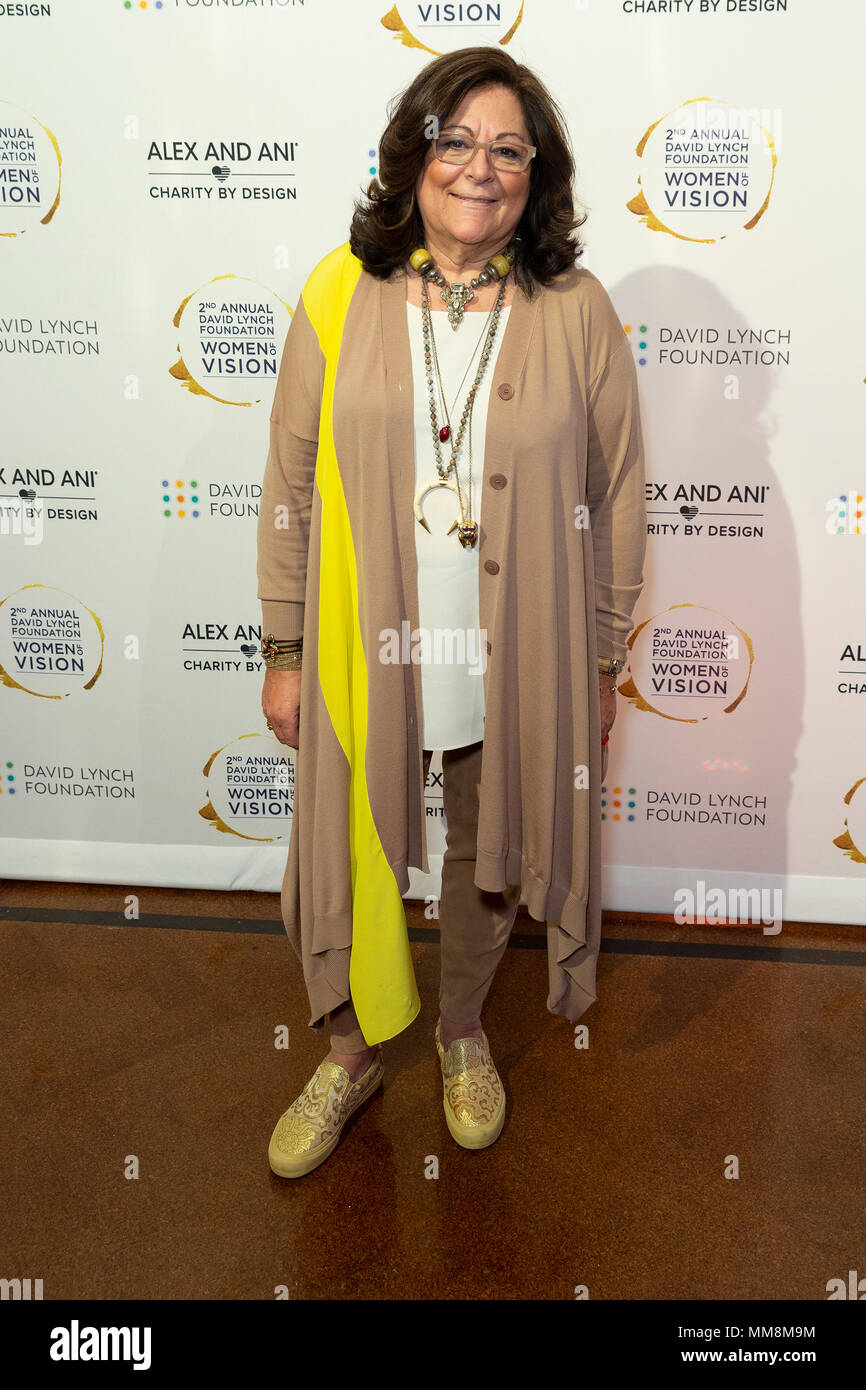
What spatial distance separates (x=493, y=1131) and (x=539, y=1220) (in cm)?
20

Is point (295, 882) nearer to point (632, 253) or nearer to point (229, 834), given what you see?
point (229, 834)

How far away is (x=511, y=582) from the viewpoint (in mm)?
1665

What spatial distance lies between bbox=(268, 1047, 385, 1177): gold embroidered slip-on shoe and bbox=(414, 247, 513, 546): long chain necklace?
1.09 meters

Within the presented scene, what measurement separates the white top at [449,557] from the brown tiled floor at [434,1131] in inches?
33.3

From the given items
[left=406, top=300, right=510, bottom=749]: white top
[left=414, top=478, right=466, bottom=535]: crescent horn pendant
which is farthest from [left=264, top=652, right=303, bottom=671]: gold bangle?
[left=414, top=478, right=466, bottom=535]: crescent horn pendant

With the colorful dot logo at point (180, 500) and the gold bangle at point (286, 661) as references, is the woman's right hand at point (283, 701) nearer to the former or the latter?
the gold bangle at point (286, 661)

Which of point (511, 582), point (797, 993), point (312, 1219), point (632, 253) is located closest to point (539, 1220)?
point (312, 1219)

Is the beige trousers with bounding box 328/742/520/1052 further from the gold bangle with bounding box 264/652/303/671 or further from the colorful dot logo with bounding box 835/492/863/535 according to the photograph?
the colorful dot logo with bounding box 835/492/863/535

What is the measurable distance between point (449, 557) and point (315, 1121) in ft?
3.61

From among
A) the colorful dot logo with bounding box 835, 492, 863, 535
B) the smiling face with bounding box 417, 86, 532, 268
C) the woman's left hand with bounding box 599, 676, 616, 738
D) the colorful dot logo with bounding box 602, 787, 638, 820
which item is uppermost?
the smiling face with bounding box 417, 86, 532, 268

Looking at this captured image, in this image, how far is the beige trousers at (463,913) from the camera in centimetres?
192

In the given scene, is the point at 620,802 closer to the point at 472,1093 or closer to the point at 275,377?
the point at 472,1093

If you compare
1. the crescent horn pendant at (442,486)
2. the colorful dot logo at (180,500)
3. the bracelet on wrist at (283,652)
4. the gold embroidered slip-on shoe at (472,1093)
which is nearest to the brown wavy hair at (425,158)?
the crescent horn pendant at (442,486)

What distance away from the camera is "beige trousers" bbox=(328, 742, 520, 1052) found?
6.31ft
